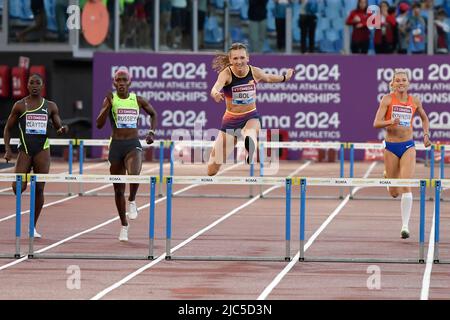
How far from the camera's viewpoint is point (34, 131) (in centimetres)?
1639

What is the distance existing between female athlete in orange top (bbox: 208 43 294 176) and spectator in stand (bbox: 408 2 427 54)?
17.7m

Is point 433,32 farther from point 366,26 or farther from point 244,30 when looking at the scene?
point 244,30

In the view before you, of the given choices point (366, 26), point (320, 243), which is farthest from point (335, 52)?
point (320, 243)

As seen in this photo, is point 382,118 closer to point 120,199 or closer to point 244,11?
point 120,199

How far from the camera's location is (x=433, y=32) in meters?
32.6

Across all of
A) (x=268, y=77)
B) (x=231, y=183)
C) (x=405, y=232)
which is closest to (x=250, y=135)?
(x=268, y=77)

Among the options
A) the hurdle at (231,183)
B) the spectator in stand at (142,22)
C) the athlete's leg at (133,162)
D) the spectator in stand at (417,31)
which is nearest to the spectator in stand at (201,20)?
the spectator in stand at (142,22)

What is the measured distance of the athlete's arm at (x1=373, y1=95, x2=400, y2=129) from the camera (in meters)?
16.1

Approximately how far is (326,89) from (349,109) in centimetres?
73

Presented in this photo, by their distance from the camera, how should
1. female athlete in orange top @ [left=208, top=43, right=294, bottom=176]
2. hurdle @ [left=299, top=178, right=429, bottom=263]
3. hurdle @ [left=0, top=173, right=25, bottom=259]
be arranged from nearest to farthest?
hurdle @ [left=299, top=178, right=429, bottom=263] < hurdle @ [left=0, top=173, right=25, bottom=259] < female athlete in orange top @ [left=208, top=43, right=294, bottom=176]

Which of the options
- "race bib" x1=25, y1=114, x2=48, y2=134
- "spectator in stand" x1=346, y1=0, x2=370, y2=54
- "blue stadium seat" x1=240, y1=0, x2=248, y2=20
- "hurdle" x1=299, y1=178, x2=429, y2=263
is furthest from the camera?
"blue stadium seat" x1=240, y1=0, x2=248, y2=20

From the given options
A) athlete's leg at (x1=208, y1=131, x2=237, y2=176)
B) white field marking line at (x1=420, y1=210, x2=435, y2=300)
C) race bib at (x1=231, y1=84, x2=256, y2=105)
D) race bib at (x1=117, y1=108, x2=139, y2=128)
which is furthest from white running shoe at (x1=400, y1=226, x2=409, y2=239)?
race bib at (x1=117, y1=108, x2=139, y2=128)

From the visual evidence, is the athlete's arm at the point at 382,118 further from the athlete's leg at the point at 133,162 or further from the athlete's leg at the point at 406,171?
the athlete's leg at the point at 133,162

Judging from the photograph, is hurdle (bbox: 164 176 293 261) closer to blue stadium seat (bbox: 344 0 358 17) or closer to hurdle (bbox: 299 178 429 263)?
hurdle (bbox: 299 178 429 263)
